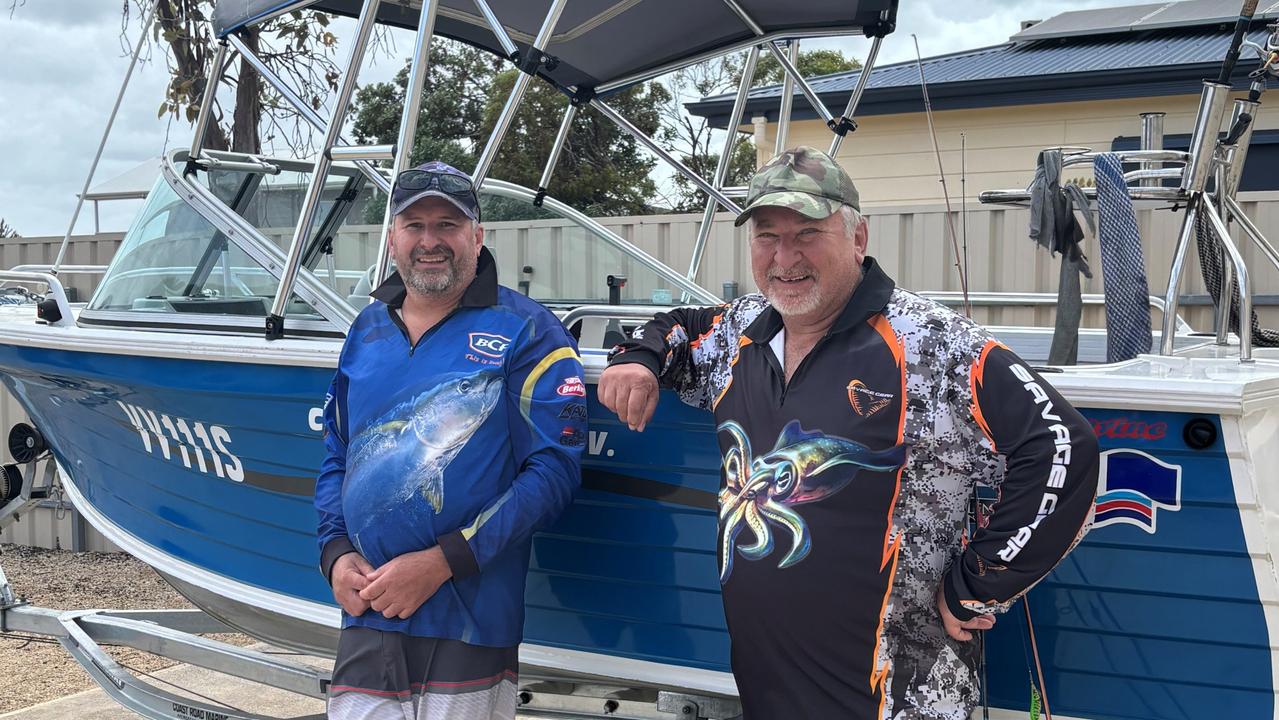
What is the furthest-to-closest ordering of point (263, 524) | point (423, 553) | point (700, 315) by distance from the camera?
point (263, 524) → point (700, 315) → point (423, 553)

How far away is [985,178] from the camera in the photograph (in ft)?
29.7

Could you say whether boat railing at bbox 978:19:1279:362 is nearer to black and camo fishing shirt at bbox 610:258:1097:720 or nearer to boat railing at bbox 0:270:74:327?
black and camo fishing shirt at bbox 610:258:1097:720

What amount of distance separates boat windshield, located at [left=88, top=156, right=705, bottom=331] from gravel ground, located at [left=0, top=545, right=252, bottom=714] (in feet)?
6.24

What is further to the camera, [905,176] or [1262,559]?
[905,176]

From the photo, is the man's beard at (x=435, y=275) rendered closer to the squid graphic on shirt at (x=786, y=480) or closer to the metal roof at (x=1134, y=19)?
the squid graphic on shirt at (x=786, y=480)

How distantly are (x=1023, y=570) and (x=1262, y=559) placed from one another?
24.6 inches

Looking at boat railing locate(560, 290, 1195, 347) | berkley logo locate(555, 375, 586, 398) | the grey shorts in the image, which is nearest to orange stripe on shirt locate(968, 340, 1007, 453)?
berkley logo locate(555, 375, 586, 398)

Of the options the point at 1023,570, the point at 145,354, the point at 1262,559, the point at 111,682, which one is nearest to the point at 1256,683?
the point at 1262,559

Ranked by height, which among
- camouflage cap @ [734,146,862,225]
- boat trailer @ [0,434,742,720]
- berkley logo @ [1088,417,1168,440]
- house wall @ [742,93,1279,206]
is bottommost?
boat trailer @ [0,434,742,720]

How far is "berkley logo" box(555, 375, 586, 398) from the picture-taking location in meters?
2.52

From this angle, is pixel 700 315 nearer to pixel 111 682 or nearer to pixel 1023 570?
pixel 1023 570

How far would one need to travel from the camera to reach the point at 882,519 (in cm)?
206

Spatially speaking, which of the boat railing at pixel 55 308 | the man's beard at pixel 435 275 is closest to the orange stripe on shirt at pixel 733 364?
the man's beard at pixel 435 275

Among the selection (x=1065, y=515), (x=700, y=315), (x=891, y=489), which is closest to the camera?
(x=1065, y=515)
